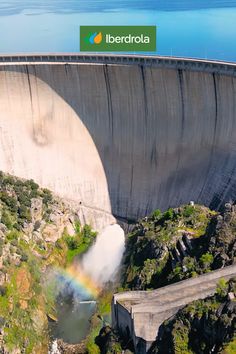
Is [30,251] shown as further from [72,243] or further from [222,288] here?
[222,288]

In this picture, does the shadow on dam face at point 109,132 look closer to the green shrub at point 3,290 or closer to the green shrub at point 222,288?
the green shrub at point 3,290

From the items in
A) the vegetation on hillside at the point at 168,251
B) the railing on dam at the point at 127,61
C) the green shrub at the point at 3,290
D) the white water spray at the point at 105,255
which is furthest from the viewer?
the railing on dam at the point at 127,61

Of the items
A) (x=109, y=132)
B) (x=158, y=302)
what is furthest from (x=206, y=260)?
(x=109, y=132)

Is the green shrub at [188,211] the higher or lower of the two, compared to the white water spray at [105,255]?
higher

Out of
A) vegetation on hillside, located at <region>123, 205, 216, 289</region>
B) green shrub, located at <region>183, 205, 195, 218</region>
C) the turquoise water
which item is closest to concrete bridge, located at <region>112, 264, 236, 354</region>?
vegetation on hillside, located at <region>123, 205, 216, 289</region>

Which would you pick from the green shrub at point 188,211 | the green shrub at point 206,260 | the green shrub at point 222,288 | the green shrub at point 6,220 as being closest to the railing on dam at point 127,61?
the green shrub at point 188,211

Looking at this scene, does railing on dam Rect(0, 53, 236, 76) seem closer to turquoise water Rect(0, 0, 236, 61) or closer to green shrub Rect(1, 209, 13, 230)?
green shrub Rect(1, 209, 13, 230)

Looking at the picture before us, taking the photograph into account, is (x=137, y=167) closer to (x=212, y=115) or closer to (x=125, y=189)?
(x=125, y=189)

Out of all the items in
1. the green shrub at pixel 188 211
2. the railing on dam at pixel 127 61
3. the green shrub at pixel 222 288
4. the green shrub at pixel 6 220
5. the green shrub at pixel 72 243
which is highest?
the railing on dam at pixel 127 61
